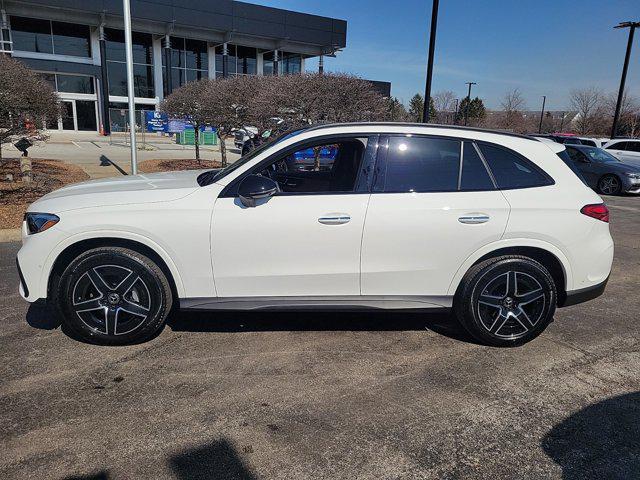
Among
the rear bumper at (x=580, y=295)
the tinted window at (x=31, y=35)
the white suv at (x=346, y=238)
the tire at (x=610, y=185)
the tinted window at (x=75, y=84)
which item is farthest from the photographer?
the tinted window at (x=75, y=84)

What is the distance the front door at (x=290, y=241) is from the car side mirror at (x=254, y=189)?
63 mm

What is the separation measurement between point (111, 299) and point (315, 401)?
177 cm

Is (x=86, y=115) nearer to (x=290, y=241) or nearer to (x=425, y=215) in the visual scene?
(x=290, y=241)

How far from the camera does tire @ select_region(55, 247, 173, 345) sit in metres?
3.63

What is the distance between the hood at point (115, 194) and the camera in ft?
12.0

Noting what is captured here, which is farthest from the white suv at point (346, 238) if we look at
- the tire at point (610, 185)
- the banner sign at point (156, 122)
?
the banner sign at point (156, 122)

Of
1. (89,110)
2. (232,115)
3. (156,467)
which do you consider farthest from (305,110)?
(89,110)

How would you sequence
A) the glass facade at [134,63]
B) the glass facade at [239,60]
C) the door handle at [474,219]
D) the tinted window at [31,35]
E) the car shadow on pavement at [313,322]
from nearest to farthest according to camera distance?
the door handle at [474,219] < the car shadow on pavement at [313,322] < the tinted window at [31,35] < the glass facade at [134,63] < the glass facade at [239,60]

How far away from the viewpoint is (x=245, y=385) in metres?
3.32

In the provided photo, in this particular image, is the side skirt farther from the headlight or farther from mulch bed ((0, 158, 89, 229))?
mulch bed ((0, 158, 89, 229))

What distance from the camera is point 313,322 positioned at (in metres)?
4.46

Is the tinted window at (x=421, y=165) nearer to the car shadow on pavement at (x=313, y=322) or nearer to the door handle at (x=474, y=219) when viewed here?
the door handle at (x=474, y=219)

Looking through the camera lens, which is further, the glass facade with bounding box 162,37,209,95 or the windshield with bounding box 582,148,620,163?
the glass facade with bounding box 162,37,209,95

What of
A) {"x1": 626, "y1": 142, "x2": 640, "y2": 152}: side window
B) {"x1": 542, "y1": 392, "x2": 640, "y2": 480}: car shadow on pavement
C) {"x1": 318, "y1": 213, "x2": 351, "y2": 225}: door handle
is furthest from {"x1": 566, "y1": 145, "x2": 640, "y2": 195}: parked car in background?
{"x1": 318, "y1": 213, "x2": 351, "y2": 225}: door handle
